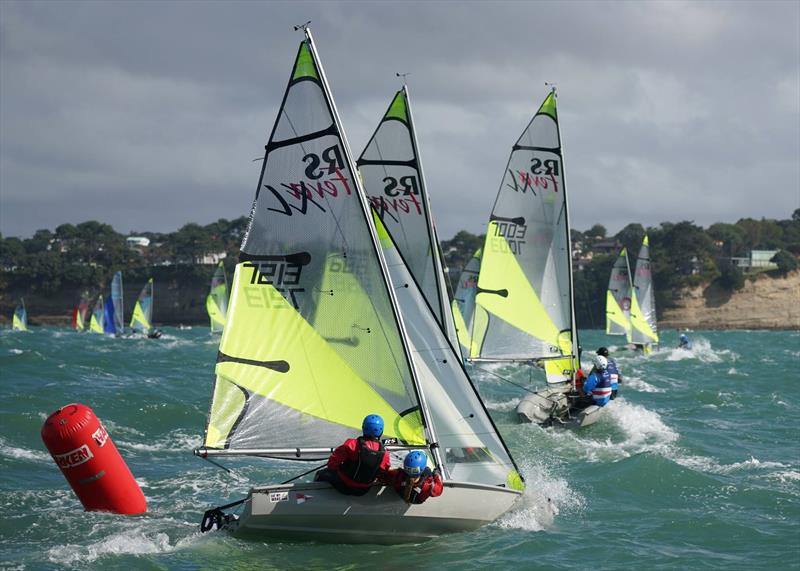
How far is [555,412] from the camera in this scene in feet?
62.7

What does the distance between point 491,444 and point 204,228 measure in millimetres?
168096

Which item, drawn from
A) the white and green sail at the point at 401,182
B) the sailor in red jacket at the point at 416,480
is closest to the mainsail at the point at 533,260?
the white and green sail at the point at 401,182

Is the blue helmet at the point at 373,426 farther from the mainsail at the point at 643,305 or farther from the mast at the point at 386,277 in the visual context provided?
the mainsail at the point at 643,305

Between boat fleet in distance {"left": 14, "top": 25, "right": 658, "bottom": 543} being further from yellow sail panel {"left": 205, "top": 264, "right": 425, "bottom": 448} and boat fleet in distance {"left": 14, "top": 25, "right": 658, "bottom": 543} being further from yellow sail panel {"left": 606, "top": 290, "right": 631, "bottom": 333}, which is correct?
yellow sail panel {"left": 606, "top": 290, "right": 631, "bottom": 333}

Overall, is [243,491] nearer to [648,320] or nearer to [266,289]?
[266,289]

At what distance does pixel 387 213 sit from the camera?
16172mm

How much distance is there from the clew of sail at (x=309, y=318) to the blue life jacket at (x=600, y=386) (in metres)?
8.99

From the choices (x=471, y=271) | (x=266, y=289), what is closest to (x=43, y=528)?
(x=266, y=289)

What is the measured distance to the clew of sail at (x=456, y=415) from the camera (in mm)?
11102

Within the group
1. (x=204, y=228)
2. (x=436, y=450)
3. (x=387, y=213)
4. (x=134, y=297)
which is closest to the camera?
(x=436, y=450)

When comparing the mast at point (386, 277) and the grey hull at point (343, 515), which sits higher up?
the mast at point (386, 277)

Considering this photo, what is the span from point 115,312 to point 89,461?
61.5 metres

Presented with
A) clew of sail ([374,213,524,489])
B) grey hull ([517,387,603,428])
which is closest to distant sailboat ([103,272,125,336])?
grey hull ([517,387,603,428])

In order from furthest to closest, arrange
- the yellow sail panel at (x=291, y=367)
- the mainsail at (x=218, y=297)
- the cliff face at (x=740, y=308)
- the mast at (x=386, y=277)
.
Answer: the cliff face at (x=740, y=308) → the mainsail at (x=218, y=297) → the yellow sail panel at (x=291, y=367) → the mast at (x=386, y=277)
